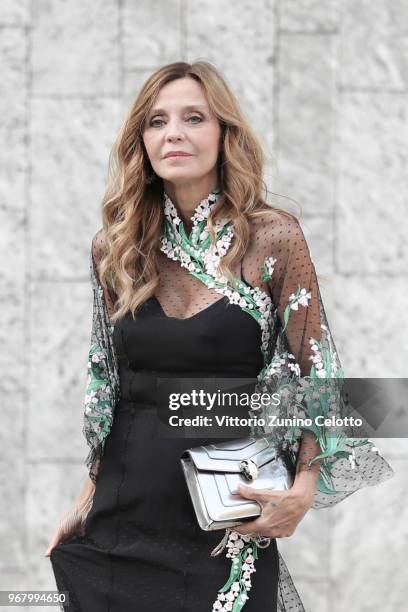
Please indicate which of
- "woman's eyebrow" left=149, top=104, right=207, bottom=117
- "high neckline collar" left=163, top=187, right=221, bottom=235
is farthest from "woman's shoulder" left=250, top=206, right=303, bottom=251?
"woman's eyebrow" left=149, top=104, right=207, bottom=117

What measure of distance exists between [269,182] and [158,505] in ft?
7.34

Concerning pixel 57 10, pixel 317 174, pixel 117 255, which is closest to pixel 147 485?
pixel 117 255

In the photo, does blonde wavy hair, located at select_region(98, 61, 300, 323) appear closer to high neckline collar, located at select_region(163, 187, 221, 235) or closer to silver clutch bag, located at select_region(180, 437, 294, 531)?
high neckline collar, located at select_region(163, 187, 221, 235)

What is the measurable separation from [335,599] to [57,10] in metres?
2.86

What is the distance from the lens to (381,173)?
480 cm

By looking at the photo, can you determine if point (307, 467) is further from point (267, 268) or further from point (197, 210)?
point (197, 210)

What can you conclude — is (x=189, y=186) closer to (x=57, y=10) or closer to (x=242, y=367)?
(x=242, y=367)

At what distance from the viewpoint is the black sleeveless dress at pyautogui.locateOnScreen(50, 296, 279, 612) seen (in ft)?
9.00

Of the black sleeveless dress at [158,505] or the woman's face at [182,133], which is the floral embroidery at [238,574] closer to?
the black sleeveless dress at [158,505]

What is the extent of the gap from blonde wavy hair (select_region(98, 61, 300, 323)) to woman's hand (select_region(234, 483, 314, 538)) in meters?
0.56

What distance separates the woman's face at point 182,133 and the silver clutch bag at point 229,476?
0.72m

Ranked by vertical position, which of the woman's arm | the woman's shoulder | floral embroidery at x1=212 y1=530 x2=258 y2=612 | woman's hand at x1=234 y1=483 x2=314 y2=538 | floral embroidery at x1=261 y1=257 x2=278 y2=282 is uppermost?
the woman's shoulder

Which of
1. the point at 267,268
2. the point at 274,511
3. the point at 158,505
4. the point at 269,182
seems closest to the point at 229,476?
the point at 274,511

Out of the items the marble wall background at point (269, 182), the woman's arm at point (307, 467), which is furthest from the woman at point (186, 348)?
the marble wall background at point (269, 182)
